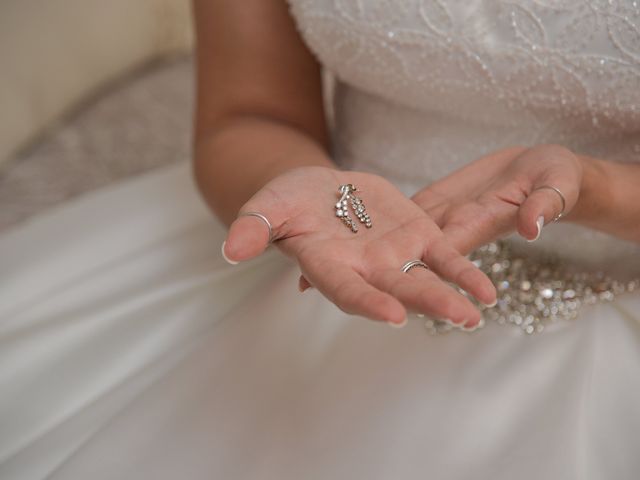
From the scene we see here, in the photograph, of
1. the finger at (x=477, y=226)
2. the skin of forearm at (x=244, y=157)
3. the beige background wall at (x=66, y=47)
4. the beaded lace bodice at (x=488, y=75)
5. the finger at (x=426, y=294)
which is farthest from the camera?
the beige background wall at (x=66, y=47)

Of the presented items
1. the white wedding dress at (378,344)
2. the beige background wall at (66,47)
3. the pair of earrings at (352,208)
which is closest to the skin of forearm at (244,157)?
the white wedding dress at (378,344)

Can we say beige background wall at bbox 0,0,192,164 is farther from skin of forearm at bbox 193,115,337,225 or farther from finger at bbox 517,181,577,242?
finger at bbox 517,181,577,242

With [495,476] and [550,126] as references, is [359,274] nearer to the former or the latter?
[495,476]

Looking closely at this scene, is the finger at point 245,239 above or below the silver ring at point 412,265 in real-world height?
above

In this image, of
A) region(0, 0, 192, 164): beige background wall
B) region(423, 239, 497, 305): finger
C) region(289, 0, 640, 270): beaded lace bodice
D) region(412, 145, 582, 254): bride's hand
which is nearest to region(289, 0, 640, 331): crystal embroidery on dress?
region(289, 0, 640, 270): beaded lace bodice

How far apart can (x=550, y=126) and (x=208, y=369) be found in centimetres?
42

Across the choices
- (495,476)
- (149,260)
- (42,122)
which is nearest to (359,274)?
(495,476)

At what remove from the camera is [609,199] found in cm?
69

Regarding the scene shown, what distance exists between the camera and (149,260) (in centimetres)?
94

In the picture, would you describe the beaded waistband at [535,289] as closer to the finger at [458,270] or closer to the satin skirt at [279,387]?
the satin skirt at [279,387]

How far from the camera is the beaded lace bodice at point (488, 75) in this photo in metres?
0.71

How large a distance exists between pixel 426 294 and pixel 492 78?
363 mm

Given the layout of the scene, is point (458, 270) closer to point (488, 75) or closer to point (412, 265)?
point (412, 265)

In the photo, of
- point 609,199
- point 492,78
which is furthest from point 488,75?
point 609,199
